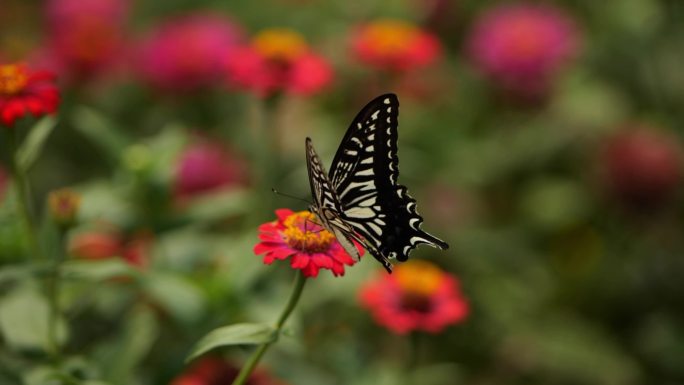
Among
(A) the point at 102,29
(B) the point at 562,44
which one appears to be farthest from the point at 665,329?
(A) the point at 102,29

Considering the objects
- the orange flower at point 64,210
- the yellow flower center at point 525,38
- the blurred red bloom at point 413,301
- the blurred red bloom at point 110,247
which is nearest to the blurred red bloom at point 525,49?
the yellow flower center at point 525,38

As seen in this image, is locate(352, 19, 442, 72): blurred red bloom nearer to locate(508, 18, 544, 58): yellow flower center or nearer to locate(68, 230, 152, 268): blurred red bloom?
locate(508, 18, 544, 58): yellow flower center

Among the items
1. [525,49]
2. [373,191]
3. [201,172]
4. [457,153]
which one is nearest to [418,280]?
[373,191]

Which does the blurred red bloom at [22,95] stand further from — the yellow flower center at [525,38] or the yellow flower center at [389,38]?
the yellow flower center at [525,38]

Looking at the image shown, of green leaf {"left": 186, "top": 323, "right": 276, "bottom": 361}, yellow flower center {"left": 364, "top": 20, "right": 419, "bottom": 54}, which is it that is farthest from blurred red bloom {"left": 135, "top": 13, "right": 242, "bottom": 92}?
green leaf {"left": 186, "top": 323, "right": 276, "bottom": 361}

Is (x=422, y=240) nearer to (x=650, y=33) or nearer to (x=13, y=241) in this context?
(x=13, y=241)

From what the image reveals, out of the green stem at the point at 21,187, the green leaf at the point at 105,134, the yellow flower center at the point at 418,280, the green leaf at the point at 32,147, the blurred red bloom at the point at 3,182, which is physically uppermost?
the blurred red bloom at the point at 3,182

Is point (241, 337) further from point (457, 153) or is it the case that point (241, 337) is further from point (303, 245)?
point (457, 153)
